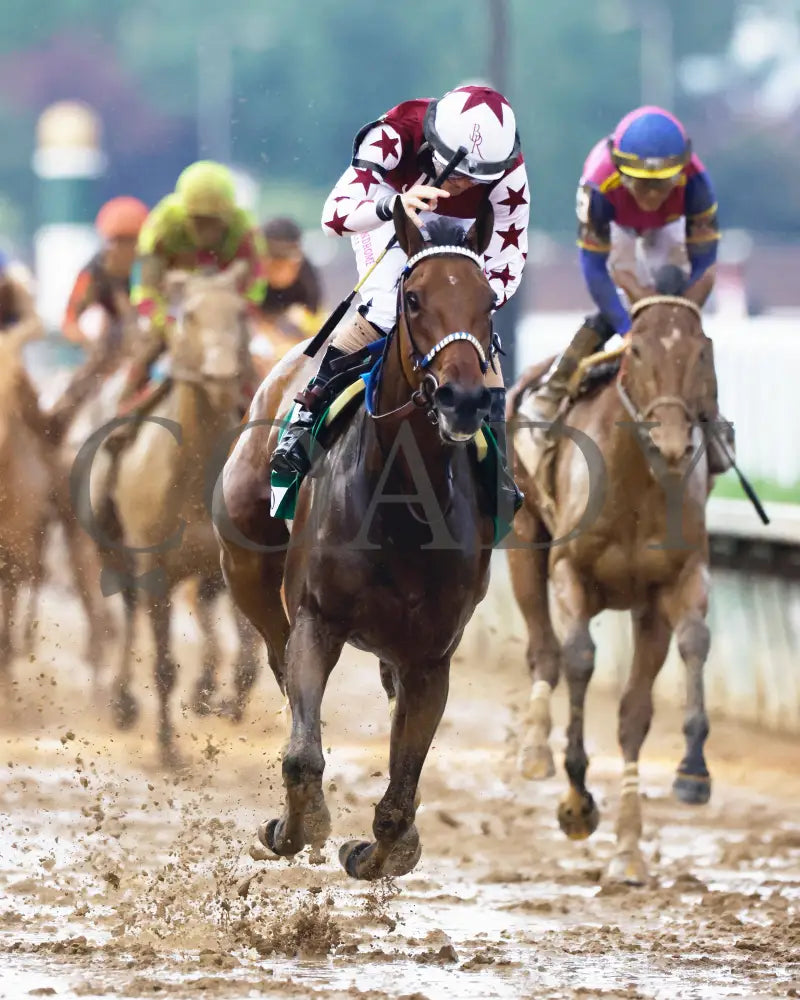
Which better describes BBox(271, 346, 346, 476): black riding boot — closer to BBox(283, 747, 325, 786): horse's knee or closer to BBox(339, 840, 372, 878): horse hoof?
BBox(283, 747, 325, 786): horse's knee

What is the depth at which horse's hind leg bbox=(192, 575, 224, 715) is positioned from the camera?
29.6 ft

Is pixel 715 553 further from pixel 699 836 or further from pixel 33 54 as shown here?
pixel 33 54

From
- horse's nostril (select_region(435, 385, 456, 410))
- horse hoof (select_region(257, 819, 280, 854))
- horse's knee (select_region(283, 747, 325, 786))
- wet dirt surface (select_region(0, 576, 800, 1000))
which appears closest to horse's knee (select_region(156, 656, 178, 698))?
wet dirt surface (select_region(0, 576, 800, 1000))

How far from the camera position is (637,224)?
8.24m

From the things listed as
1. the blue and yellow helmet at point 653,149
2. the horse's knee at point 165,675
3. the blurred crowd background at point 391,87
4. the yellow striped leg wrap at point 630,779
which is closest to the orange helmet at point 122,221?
the horse's knee at point 165,675

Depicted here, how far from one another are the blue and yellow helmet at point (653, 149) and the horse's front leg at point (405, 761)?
2.98 meters

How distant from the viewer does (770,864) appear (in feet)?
24.0

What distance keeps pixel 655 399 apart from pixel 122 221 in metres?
5.11

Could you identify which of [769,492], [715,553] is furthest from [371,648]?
[769,492]

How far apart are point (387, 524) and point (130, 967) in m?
1.30

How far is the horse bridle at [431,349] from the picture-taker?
4934mm

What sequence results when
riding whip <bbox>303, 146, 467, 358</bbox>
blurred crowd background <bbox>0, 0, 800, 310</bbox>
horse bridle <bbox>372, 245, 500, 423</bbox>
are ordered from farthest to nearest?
blurred crowd background <bbox>0, 0, 800, 310</bbox>
riding whip <bbox>303, 146, 467, 358</bbox>
horse bridle <bbox>372, 245, 500, 423</bbox>

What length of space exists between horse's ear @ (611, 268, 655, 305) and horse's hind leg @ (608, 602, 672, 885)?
117 centimetres

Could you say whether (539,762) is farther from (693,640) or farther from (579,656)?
(693,640)
